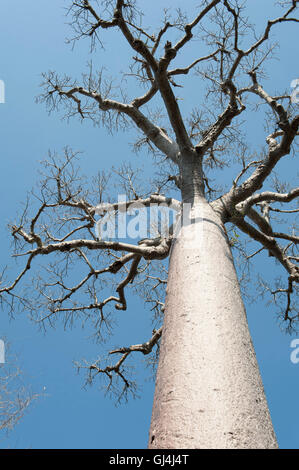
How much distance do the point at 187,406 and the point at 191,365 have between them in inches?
9.0

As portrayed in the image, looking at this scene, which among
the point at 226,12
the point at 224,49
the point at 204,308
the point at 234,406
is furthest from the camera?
the point at 224,49

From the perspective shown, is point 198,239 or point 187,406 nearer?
point 187,406

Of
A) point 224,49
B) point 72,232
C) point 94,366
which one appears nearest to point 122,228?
point 72,232

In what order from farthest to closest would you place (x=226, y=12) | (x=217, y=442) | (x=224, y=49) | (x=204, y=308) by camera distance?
(x=224, y=49) < (x=226, y=12) < (x=204, y=308) < (x=217, y=442)

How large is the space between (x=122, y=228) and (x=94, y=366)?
223cm

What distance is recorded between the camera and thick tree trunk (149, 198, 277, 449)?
5.26 ft

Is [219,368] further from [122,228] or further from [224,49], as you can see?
[224,49]

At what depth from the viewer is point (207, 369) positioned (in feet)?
6.04

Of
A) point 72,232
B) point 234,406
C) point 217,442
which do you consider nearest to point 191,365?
point 234,406

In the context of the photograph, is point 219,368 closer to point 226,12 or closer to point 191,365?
point 191,365

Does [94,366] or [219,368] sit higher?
[94,366]

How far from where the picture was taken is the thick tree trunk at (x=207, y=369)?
1603 millimetres
